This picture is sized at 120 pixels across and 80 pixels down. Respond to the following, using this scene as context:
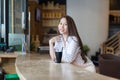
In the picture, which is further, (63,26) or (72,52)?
(63,26)

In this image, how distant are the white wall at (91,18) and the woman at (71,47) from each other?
6.06 meters

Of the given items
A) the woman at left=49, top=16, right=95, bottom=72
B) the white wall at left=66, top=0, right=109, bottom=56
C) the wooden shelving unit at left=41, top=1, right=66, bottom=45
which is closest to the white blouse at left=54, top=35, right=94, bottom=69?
the woman at left=49, top=16, right=95, bottom=72

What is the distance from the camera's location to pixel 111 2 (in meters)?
9.62

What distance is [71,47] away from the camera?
2295mm

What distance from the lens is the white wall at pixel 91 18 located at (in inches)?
330

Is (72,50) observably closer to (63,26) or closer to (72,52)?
(72,52)

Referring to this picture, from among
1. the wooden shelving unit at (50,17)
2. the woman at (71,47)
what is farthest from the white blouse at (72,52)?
the wooden shelving unit at (50,17)

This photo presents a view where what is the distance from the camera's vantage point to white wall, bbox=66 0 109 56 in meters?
8.39

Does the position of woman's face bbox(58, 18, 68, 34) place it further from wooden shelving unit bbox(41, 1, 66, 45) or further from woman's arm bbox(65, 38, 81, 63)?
wooden shelving unit bbox(41, 1, 66, 45)

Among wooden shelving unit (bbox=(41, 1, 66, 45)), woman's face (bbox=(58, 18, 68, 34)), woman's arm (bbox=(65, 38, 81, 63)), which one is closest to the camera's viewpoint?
woman's arm (bbox=(65, 38, 81, 63))

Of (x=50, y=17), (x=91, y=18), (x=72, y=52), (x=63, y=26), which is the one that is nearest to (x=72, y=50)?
(x=72, y=52)

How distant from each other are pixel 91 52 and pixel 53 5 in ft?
7.80

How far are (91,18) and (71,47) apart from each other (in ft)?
20.8

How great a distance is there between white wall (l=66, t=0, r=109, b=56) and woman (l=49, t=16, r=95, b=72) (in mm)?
6059
